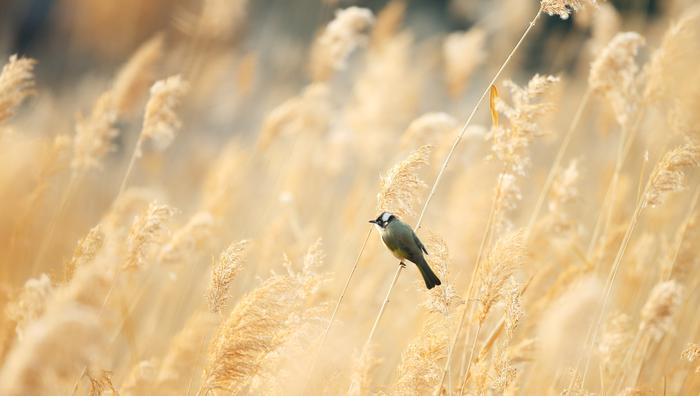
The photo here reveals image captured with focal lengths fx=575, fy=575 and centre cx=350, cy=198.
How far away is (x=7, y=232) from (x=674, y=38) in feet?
9.91

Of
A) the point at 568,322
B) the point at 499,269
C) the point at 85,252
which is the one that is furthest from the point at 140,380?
the point at 568,322

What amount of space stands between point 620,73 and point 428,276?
1.63 meters

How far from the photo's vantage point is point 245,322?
1599 mm

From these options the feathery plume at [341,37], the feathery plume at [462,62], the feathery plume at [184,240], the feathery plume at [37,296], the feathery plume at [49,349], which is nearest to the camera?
the feathery plume at [49,349]

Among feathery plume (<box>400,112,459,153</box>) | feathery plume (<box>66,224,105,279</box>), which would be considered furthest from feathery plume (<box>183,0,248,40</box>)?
feathery plume (<box>66,224,105,279</box>)

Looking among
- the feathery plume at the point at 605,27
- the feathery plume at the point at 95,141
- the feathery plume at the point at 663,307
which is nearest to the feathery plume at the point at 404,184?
the feathery plume at the point at 663,307

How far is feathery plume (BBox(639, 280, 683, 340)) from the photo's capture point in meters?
1.91

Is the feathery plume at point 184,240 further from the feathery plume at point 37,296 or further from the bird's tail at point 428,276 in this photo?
the bird's tail at point 428,276

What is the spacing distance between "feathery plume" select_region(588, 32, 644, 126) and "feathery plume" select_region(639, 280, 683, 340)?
1.11 meters

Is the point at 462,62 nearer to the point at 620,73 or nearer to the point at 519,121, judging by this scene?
the point at 620,73

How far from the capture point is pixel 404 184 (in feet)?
6.16

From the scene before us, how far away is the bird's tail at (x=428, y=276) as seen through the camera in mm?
1811

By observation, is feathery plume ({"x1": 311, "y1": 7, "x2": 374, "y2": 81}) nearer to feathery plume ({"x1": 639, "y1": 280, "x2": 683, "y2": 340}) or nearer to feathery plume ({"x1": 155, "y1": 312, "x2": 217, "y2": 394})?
feathery plume ({"x1": 155, "y1": 312, "x2": 217, "y2": 394})

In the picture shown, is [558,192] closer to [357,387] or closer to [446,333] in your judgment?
[446,333]
